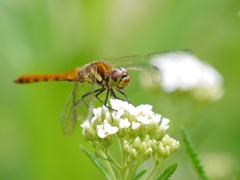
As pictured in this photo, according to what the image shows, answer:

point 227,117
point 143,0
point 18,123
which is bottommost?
point 227,117

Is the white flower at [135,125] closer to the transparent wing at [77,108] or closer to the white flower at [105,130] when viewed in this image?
the white flower at [105,130]

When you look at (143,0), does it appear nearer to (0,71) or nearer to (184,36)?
(184,36)

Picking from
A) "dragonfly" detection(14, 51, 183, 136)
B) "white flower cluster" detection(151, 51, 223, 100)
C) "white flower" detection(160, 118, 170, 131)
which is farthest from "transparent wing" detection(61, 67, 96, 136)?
"white flower cluster" detection(151, 51, 223, 100)

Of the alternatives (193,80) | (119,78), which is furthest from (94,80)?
(193,80)

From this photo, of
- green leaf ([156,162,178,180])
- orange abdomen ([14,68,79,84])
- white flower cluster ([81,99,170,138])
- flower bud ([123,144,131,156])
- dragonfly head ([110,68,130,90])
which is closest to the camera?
green leaf ([156,162,178,180])

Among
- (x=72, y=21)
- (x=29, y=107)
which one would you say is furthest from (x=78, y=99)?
(x=72, y=21)

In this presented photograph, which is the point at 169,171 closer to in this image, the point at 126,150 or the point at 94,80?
the point at 126,150

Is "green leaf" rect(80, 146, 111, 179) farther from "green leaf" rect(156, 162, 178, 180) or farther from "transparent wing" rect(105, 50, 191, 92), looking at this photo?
"transparent wing" rect(105, 50, 191, 92)
